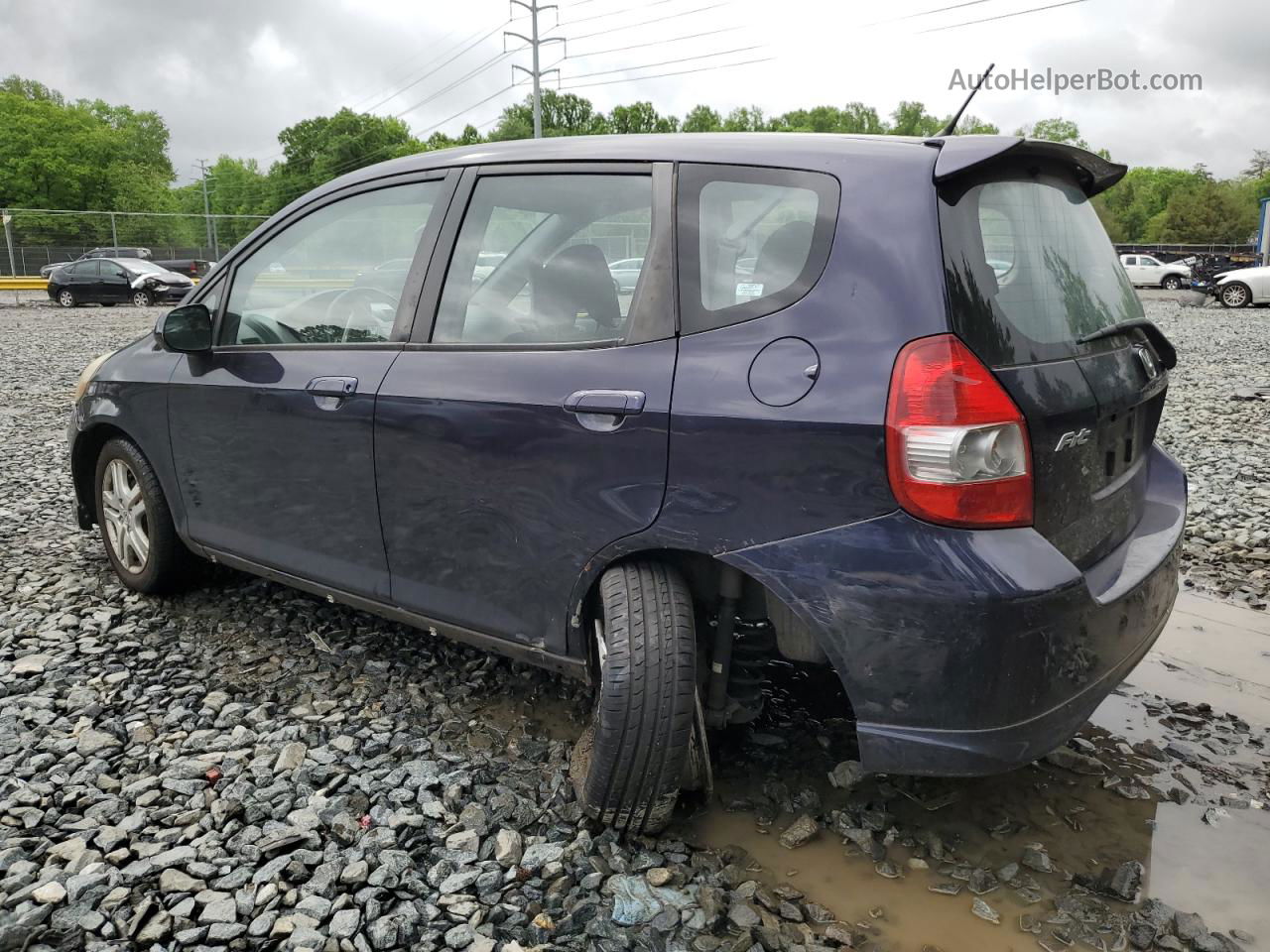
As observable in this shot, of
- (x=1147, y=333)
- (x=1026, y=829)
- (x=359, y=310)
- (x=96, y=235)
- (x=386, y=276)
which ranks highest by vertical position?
(x=96, y=235)

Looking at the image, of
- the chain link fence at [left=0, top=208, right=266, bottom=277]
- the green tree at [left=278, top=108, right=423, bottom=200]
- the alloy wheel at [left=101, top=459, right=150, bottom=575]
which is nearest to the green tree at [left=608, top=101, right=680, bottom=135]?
the green tree at [left=278, top=108, right=423, bottom=200]

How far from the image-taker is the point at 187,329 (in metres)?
3.64

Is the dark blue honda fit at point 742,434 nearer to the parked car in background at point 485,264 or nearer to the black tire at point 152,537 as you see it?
the parked car in background at point 485,264

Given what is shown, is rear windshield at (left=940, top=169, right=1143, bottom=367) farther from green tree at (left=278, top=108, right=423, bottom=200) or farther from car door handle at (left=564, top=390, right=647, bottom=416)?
green tree at (left=278, top=108, right=423, bottom=200)

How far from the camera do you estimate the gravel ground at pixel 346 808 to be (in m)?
2.31

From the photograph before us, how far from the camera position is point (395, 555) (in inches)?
122

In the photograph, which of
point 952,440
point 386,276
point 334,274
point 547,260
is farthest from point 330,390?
point 952,440

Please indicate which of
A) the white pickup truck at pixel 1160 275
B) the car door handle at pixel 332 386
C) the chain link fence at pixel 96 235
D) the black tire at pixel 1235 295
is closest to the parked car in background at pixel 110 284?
the chain link fence at pixel 96 235

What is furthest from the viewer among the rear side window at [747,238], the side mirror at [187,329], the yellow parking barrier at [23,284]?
the yellow parking barrier at [23,284]

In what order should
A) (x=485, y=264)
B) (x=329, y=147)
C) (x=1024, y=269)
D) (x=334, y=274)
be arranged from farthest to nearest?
(x=329, y=147) < (x=334, y=274) < (x=485, y=264) < (x=1024, y=269)

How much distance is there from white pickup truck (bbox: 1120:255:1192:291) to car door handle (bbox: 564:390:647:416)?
37.0 m

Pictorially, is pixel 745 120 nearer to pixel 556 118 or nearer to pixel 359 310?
pixel 556 118

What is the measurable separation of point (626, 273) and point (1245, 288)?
2564cm

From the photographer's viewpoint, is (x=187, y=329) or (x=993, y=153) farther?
(x=187, y=329)
